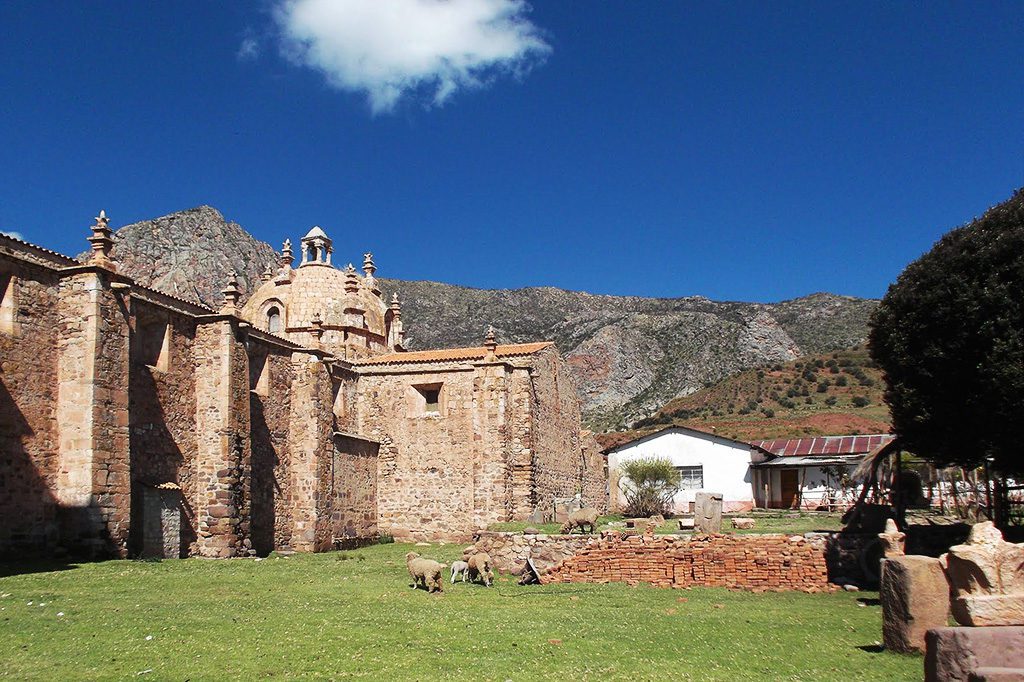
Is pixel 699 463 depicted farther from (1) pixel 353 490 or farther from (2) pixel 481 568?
(2) pixel 481 568

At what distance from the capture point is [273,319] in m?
37.5

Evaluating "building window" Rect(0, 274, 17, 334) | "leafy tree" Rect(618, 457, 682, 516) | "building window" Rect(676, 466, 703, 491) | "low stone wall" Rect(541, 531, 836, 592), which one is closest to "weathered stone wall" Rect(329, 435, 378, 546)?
"leafy tree" Rect(618, 457, 682, 516)

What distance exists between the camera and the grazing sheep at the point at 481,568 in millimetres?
18552

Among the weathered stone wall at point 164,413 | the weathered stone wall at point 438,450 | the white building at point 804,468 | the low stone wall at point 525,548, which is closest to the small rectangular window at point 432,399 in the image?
the weathered stone wall at point 438,450

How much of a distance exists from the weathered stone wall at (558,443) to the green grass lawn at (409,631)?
593 inches

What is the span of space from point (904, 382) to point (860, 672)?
33.8 feet

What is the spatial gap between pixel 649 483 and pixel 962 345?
2222cm

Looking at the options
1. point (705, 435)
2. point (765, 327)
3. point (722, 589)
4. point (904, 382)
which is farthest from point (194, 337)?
point (765, 327)

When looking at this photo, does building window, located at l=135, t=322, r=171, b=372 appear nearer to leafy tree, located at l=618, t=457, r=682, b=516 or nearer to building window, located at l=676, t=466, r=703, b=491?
leafy tree, located at l=618, t=457, r=682, b=516

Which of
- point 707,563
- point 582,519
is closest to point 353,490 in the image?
point 582,519

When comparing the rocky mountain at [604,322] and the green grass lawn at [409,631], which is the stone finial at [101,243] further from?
the rocky mountain at [604,322]

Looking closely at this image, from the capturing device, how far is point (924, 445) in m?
18.3

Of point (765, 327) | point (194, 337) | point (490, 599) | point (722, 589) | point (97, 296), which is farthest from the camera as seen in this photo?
point (765, 327)

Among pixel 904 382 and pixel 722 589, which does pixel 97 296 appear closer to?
pixel 722 589
